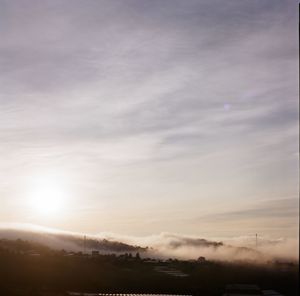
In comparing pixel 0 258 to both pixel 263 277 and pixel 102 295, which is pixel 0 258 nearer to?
pixel 102 295

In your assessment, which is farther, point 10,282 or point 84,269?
point 84,269

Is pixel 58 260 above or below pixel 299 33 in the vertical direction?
below

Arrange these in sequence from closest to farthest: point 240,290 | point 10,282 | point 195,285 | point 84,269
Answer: point 240,290, point 10,282, point 195,285, point 84,269

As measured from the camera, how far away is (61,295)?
116438mm

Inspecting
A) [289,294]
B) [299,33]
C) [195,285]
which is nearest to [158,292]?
[195,285]

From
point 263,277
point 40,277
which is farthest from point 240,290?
point 40,277

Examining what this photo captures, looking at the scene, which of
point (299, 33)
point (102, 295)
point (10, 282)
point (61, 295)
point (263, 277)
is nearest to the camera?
point (299, 33)

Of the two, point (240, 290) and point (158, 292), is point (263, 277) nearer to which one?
point (158, 292)

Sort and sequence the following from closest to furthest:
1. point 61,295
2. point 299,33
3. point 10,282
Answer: point 299,33
point 61,295
point 10,282

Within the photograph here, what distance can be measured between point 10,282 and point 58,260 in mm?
45190

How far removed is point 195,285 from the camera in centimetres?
16212

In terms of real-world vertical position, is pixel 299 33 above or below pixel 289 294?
above

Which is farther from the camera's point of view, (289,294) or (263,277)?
(263,277)

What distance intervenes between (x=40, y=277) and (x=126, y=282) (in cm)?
3020
